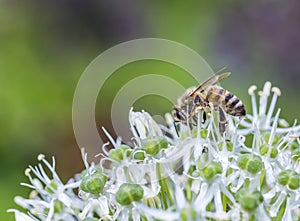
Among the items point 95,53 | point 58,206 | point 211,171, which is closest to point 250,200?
point 211,171

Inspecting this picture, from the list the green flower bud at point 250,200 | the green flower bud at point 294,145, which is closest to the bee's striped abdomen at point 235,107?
the green flower bud at point 294,145

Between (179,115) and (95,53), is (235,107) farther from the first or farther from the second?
(95,53)

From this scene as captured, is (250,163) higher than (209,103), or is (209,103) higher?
(209,103)

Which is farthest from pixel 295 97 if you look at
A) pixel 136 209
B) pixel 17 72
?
pixel 136 209

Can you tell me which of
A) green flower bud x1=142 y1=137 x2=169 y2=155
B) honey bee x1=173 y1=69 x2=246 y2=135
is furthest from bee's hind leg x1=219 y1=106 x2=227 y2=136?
green flower bud x1=142 y1=137 x2=169 y2=155

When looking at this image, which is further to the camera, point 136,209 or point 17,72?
point 17,72

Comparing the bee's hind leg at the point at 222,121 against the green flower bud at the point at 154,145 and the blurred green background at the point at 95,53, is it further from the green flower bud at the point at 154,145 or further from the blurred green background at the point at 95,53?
the blurred green background at the point at 95,53

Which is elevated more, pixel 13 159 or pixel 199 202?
pixel 13 159

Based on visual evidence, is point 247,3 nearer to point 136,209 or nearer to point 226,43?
point 226,43
